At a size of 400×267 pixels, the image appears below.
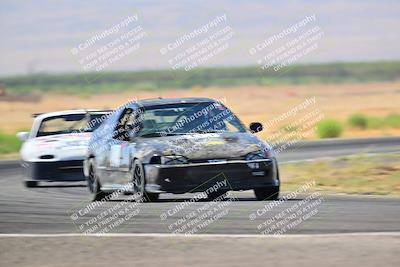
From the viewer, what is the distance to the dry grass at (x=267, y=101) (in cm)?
7800

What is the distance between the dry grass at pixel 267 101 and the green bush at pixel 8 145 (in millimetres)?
17626

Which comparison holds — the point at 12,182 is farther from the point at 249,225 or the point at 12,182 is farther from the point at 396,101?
the point at 396,101

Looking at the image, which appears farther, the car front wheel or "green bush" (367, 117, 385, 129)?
"green bush" (367, 117, 385, 129)

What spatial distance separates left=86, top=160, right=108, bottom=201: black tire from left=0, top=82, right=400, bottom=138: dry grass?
129 ft

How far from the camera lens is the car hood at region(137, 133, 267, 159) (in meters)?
17.1

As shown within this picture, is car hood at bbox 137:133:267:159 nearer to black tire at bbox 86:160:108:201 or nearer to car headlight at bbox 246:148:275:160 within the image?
car headlight at bbox 246:148:275:160

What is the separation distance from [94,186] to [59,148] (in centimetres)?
314

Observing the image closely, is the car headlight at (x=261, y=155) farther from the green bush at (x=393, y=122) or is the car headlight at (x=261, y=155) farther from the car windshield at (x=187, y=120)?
the green bush at (x=393, y=122)

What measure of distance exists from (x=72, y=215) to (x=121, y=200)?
8.63ft

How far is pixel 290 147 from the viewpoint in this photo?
35125mm

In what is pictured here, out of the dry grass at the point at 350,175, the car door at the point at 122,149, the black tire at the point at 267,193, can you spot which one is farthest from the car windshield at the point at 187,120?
the dry grass at the point at 350,175

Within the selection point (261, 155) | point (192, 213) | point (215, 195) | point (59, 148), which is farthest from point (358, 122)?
point (192, 213)

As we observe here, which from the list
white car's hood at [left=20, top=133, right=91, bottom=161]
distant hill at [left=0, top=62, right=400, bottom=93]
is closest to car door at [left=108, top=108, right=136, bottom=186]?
white car's hood at [left=20, top=133, right=91, bottom=161]

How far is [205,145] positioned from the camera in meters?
17.2
